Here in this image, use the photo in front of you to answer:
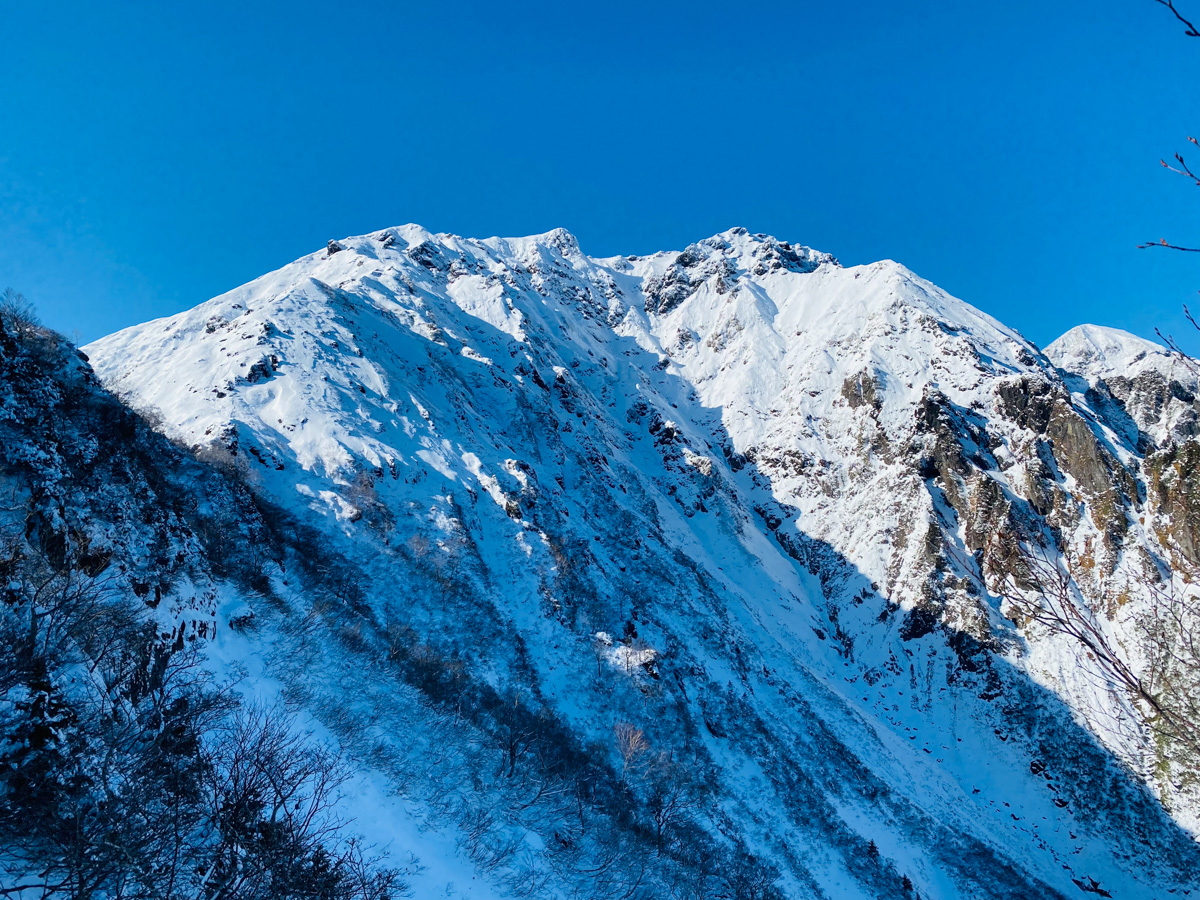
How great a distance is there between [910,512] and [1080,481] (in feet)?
60.7

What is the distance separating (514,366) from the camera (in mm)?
80938

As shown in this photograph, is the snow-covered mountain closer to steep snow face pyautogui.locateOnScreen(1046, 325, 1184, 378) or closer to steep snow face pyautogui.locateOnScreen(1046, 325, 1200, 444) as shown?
steep snow face pyautogui.locateOnScreen(1046, 325, 1200, 444)

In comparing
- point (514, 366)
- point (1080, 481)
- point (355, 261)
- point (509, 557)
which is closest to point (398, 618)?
point (509, 557)

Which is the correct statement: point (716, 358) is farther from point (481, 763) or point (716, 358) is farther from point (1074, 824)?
point (481, 763)

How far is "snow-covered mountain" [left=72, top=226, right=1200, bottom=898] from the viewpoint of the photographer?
27703mm

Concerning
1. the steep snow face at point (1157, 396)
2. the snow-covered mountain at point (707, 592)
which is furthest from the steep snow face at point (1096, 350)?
the snow-covered mountain at point (707, 592)

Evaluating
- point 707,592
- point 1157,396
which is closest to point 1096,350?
point 1157,396

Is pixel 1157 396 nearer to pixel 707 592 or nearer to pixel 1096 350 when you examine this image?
pixel 1096 350

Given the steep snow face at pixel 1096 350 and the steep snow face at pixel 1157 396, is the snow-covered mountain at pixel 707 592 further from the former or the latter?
the steep snow face at pixel 1096 350

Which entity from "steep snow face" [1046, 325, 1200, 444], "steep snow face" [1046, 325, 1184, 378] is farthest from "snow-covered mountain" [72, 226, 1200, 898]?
"steep snow face" [1046, 325, 1184, 378]

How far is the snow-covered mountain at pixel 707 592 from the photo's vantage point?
27703mm

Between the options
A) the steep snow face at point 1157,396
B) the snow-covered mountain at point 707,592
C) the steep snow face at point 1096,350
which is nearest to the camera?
the snow-covered mountain at point 707,592

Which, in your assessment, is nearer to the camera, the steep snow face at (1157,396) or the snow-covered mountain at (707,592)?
the snow-covered mountain at (707,592)

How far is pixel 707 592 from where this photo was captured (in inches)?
2232
